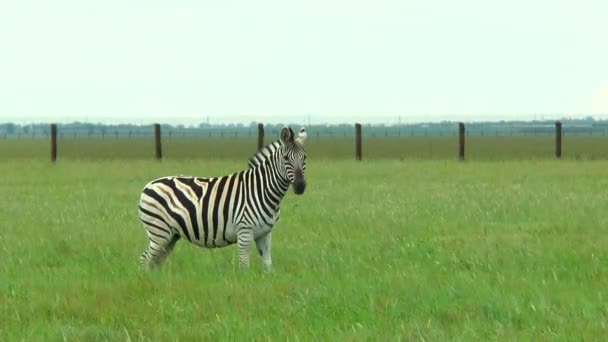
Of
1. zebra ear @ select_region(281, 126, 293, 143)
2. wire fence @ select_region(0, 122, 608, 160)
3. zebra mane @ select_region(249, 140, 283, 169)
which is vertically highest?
zebra ear @ select_region(281, 126, 293, 143)

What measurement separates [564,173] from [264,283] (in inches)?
783

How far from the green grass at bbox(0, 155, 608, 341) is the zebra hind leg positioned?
161 mm

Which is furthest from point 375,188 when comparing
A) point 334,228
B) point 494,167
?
point 494,167

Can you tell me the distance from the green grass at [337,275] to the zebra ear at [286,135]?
131 centimetres

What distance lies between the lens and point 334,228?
13.9 meters

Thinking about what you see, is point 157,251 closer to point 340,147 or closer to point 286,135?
point 286,135

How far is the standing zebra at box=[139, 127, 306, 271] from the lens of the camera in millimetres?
9664

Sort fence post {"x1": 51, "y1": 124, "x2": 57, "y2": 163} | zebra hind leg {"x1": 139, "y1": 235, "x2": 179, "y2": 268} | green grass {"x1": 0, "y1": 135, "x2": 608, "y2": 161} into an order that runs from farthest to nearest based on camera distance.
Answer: green grass {"x1": 0, "y1": 135, "x2": 608, "y2": 161}
fence post {"x1": 51, "y1": 124, "x2": 57, "y2": 163}
zebra hind leg {"x1": 139, "y1": 235, "x2": 179, "y2": 268}

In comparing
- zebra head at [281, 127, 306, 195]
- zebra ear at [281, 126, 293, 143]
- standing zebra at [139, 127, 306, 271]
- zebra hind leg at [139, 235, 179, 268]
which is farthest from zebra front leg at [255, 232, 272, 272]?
zebra ear at [281, 126, 293, 143]

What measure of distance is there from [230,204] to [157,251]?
98 cm

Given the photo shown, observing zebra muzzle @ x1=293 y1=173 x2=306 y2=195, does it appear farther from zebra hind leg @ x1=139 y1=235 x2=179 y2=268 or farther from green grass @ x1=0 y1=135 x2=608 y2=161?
green grass @ x1=0 y1=135 x2=608 y2=161

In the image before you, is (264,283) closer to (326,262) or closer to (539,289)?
(326,262)

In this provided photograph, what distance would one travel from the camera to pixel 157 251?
33.4 feet

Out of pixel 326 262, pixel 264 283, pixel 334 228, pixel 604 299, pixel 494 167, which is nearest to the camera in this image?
pixel 604 299
